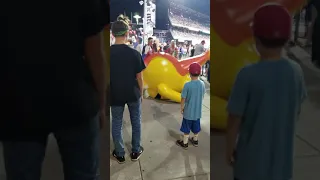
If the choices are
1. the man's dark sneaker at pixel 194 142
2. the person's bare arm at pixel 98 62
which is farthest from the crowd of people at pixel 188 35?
the person's bare arm at pixel 98 62

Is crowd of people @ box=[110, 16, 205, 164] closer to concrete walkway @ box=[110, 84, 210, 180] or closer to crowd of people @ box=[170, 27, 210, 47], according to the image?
concrete walkway @ box=[110, 84, 210, 180]

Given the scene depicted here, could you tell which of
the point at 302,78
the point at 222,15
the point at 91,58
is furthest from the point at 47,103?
the point at 302,78

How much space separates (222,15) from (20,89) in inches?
30.2

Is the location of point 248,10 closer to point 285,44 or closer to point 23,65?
point 285,44

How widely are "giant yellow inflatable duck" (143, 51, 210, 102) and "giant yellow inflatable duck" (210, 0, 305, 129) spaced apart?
2071mm

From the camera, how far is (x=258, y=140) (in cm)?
122

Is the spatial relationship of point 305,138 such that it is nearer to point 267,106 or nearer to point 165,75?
point 267,106

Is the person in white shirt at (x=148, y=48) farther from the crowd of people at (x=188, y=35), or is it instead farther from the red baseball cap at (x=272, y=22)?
the red baseball cap at (x=272, y=22)

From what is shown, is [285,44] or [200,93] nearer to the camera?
[285,44]

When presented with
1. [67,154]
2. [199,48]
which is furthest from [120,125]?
[199,48]

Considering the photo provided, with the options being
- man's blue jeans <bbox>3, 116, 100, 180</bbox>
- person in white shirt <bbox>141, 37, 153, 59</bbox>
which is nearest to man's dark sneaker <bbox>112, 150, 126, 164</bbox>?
man's blue jeans <bbox>3, 116, 100, 180</bbox>

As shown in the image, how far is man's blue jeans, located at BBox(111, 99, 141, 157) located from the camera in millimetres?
1770

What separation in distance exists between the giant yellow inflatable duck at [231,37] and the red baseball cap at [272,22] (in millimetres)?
30

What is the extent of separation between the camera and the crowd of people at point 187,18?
9.72 ft
